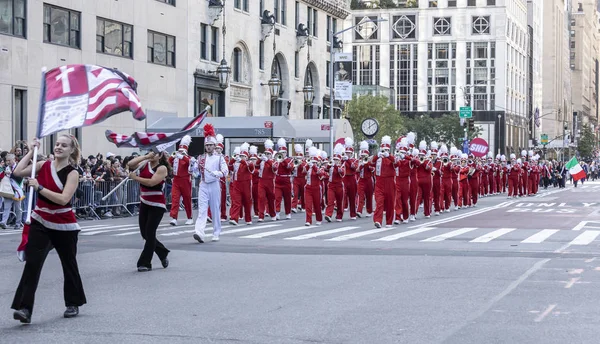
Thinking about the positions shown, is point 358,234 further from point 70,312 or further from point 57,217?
point 57,217

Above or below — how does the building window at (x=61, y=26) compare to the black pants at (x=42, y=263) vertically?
above

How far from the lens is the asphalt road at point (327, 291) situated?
879 cm

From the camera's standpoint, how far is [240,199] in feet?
80.7

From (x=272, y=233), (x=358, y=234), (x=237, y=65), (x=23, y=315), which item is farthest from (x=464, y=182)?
(x=23, y=315)

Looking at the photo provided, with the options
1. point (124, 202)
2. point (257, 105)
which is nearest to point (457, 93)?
point (257, 105)

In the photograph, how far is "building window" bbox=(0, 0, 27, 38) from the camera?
3338 centimetres

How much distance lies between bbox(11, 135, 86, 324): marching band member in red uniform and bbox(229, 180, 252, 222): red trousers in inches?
575

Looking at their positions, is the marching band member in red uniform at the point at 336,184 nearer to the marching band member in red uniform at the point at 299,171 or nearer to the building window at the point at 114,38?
the marching band member in red uniform at the point at 299,171

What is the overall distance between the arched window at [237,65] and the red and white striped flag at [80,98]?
131ft

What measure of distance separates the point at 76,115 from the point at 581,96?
637 ft

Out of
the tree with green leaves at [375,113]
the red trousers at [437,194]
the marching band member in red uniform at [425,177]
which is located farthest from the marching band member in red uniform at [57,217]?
the tree with green leaves at [375,113]

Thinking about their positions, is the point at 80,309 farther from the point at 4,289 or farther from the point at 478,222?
the point at 478,222

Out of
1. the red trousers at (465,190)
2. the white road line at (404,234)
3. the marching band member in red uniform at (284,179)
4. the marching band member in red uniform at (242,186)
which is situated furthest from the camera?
the red trousers at (465,190)

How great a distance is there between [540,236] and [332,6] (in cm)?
4450
